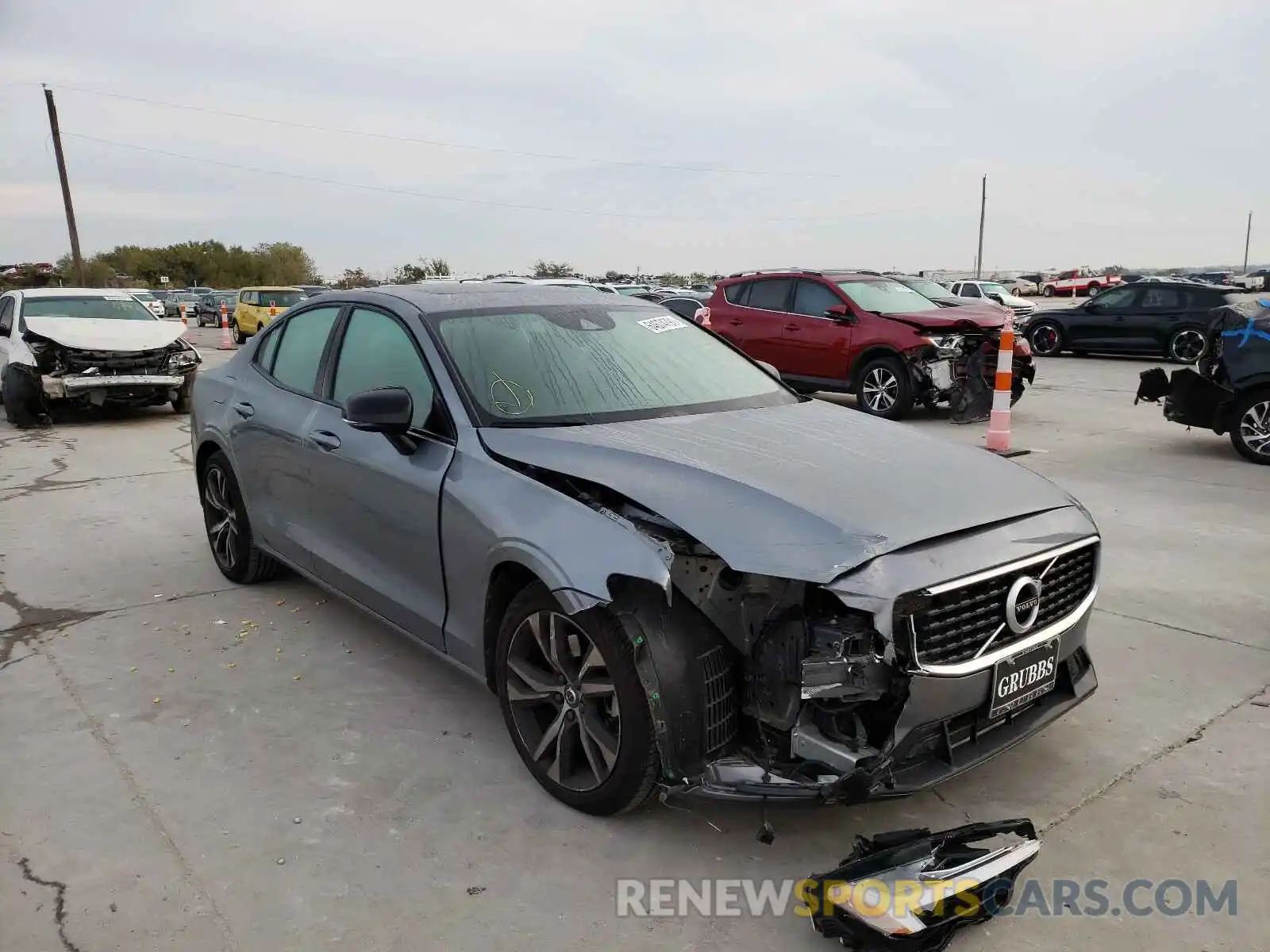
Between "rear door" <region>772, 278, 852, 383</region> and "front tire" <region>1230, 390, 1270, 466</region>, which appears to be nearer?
"front tire" <region>1230, 390, 1270, 466</region>

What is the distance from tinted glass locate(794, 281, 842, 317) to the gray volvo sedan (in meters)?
7.99

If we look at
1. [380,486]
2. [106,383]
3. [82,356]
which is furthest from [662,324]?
[82,356]

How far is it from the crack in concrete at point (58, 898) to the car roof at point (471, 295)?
233 cm

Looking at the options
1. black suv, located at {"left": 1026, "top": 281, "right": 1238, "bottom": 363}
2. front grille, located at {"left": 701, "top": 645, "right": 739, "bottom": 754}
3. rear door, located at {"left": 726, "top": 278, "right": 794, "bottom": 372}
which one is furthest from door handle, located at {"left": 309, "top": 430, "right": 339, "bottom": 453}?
black suv, located at {"left": 1026, "top": 281, "right": 1238, "bottom": 363}

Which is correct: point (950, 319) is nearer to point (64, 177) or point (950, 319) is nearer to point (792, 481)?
point (792, 481)

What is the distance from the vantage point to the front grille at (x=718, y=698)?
8.77 ft

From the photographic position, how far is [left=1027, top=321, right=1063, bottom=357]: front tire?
1952 centimetres

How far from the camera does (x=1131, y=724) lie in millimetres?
3566

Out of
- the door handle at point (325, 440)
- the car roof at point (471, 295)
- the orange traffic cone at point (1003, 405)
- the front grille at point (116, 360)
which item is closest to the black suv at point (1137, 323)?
the orange traffic cone at point (1003, 405)

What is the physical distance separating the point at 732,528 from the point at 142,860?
2.02m

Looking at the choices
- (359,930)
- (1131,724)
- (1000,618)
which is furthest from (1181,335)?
(359,930)

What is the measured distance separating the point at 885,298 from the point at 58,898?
10.8 m

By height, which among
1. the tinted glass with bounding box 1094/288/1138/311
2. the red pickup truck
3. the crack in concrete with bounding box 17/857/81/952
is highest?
the tinted glass with bounding box 1094/288/1138/311

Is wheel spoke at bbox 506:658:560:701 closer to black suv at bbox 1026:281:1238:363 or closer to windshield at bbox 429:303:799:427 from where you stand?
windshield at bbox 429:303:799:427
